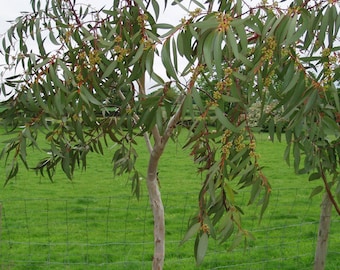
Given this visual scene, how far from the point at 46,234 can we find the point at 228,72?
4.96 metres

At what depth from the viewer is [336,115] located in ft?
8.07

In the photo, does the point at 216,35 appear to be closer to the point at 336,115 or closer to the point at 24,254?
the point at 336,115

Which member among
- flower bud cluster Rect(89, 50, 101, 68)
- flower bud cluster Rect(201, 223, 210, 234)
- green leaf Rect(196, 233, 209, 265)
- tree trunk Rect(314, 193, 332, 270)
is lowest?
tree trunk Rect(314, 193, 332, 270)

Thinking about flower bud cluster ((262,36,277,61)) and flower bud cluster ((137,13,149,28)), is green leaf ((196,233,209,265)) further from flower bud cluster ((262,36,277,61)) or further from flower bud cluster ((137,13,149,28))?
flower bud cluster ((137,13,149,28))

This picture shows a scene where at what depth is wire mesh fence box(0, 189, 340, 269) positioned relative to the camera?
5.42 m

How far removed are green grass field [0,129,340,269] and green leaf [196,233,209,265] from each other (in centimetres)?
156

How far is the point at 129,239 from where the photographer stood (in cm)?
635

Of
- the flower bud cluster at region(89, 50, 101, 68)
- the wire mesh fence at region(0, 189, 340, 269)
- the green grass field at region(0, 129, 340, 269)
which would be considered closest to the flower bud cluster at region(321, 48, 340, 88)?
the flower bud cluster at region(89, 50, 101, 68)

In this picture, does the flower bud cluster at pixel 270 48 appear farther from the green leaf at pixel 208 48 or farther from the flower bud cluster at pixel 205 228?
the flower bud cluster at pixel 205 228

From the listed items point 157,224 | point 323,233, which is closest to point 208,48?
point 157,224

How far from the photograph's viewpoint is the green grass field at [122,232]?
5449 mm

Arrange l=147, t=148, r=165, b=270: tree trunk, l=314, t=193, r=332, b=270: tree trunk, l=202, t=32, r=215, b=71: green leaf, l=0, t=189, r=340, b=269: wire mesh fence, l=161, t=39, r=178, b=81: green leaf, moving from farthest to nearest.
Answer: l=0, t=189, r=340, b=269: wire mesh fence → l=314, t=193, r=332, b=270: tree trunk → l=147, t=148, r=165, b=270: tree trunk → l=161, t=39, r=178, b=81: green leaf → l=202, t=32, r=215, b=71: green leaf

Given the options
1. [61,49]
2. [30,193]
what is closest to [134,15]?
[61,49]

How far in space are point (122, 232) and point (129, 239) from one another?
0.30m
